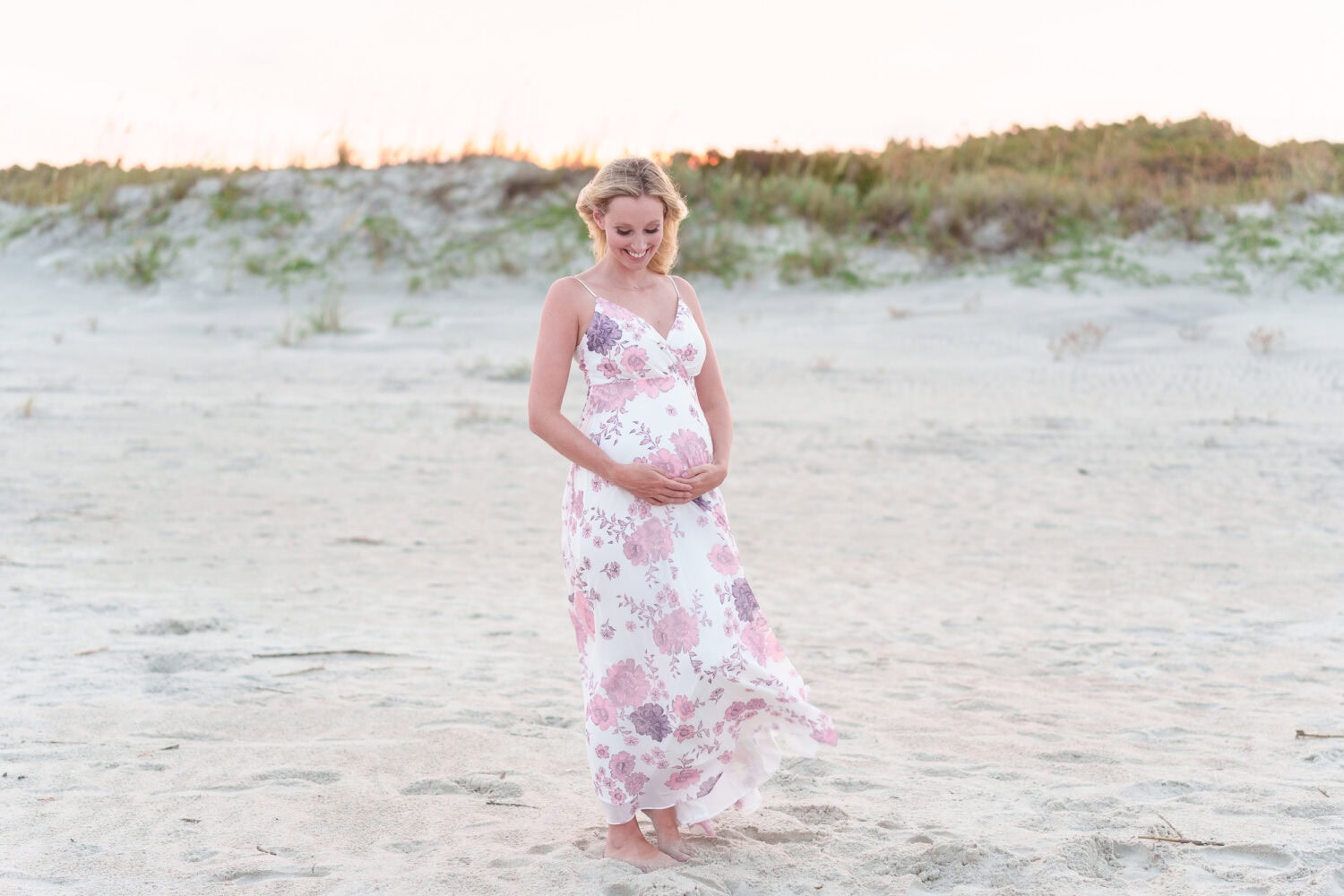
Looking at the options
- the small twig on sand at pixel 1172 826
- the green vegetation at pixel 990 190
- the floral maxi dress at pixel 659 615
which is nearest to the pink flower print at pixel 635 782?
the floral maxi dress at pixel 659 615

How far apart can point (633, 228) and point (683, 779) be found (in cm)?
133

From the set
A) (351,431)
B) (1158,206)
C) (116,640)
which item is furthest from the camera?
(1158,206)

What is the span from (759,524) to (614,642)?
4.86m

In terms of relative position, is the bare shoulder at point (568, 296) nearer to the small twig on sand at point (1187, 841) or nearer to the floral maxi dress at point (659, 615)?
the floral maxi dress at point (659, 615)

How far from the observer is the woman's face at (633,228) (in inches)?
128

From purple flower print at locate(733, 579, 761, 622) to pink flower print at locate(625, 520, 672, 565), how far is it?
207 millimetres

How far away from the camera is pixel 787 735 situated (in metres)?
3.34

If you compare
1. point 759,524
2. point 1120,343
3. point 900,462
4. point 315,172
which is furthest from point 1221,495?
point 315,172

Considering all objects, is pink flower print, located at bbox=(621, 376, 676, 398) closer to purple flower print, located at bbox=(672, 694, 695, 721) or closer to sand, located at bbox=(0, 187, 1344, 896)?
purple flower print, located at bbox=(672, 694, 695, 721)

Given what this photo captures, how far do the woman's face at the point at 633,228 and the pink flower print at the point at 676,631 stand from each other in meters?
0.86

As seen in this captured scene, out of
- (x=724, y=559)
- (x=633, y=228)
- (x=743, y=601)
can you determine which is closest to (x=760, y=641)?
(x=743, y=601)

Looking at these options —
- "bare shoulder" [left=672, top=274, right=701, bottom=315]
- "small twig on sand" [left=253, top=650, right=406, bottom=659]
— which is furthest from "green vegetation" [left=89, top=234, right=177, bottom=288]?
"bare shoulder" [left=672, top=274, right=701, bottom=315]

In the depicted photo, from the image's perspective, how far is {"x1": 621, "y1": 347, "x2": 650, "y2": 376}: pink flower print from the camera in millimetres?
3264

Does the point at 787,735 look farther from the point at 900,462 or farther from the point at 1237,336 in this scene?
the point at 1237,336
